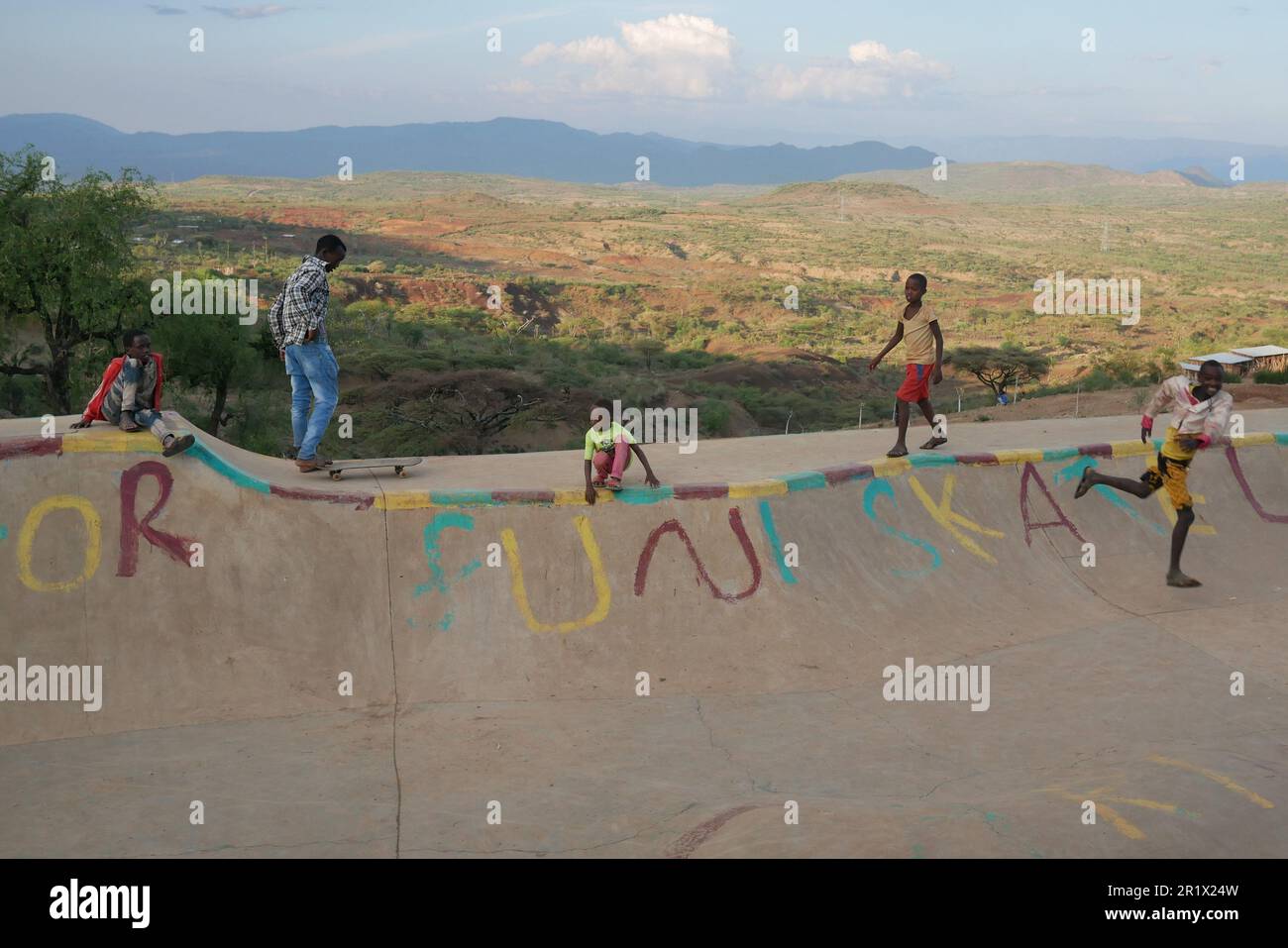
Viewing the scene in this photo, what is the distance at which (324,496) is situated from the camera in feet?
27.4

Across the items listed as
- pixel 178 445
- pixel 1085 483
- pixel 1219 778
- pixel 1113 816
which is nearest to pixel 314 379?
pixel 178 445

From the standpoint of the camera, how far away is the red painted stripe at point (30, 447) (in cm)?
764

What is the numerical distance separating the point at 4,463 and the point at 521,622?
3609 mm

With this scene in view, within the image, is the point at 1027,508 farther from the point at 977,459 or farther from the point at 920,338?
the point at 920,338

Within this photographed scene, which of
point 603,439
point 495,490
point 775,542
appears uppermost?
point 603,439

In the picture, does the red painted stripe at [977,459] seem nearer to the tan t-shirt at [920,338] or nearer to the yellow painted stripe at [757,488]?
the tan t-shirt at [920,338]

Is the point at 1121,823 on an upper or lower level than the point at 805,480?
lower

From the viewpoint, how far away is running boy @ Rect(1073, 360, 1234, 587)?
29.4 feet

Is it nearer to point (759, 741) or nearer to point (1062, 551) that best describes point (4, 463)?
point (759, 741)

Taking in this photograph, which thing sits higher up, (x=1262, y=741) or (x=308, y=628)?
(x=308, y=628)

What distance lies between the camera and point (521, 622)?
8.23 m

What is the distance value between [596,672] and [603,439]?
1.80 meters

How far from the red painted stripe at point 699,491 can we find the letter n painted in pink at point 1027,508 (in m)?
3.03
